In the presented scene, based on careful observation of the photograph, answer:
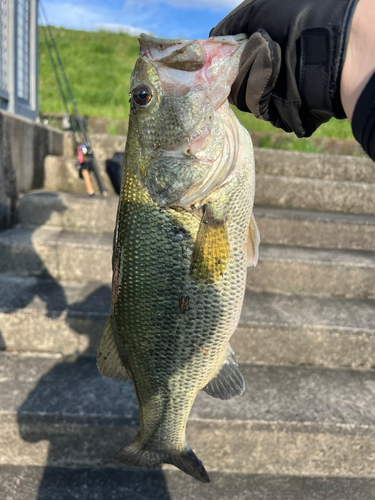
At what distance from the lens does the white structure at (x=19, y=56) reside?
4340mm

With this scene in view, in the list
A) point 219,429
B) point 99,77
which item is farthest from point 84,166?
point 99,77

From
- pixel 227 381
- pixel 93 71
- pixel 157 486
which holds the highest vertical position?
pixel 93 71

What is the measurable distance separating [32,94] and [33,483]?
16.5 ft

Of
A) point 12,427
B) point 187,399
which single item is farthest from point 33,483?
point 187,399

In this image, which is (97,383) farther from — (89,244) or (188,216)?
(188,216)

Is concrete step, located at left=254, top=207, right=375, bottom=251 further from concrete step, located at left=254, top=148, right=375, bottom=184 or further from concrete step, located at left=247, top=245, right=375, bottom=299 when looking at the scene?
concrete step, located at left=254, top=148, right=375, bottom=184

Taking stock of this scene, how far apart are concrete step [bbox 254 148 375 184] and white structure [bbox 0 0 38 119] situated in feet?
10.6

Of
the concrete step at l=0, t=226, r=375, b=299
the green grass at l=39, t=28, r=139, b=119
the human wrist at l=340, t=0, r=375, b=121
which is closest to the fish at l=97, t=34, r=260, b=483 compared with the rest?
the human wrist at l=340, t=0, r=375, b=121

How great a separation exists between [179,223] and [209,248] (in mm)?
139

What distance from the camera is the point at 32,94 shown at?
5.29 meters

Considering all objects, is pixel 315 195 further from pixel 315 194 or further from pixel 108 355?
pixel 108 355

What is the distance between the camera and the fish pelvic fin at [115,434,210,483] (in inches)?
57.4

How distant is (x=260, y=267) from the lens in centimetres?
336

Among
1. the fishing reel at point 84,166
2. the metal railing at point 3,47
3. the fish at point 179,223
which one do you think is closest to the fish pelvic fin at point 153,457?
the fish at point 179,223
